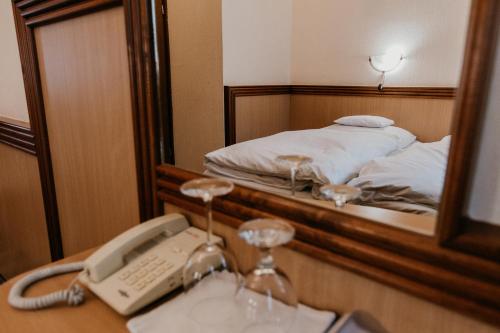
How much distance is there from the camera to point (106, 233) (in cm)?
112

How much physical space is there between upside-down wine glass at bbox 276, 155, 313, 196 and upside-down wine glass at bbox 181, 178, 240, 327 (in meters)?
0.21

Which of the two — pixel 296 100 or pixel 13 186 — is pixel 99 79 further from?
pixel 13 186

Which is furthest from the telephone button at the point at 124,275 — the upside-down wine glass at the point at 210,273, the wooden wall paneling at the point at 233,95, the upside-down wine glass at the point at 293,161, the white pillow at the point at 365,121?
the white pillow at the point at 365,121

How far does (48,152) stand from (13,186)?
698 millimetres

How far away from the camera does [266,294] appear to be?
0.49 meters

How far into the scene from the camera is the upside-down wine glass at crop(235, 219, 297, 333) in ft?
1.46

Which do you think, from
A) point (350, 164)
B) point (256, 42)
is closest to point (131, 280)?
point (350, 164)

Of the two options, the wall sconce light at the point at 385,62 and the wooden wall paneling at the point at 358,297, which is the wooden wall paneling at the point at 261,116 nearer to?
the wall sconce light at the point at 385,62

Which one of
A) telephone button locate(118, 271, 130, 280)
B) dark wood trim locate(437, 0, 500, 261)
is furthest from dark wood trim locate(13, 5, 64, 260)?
dark wood trim locate(437, 0, 500, 261)

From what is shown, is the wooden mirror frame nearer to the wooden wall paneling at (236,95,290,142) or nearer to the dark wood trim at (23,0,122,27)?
the wooden wall paneling at (236,95,290,142)

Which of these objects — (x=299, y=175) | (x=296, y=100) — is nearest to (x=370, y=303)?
(x=299, y=175)

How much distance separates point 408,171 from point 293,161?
0.80ft

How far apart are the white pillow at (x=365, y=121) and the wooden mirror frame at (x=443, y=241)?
13.7 inches

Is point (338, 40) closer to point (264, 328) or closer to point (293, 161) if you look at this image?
point (293, 161)
